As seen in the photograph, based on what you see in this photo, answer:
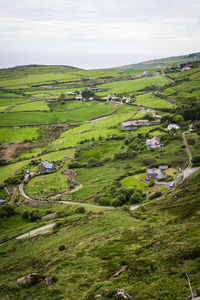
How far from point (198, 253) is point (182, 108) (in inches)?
4172

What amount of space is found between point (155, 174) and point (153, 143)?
27.8m

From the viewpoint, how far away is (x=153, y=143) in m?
92.8

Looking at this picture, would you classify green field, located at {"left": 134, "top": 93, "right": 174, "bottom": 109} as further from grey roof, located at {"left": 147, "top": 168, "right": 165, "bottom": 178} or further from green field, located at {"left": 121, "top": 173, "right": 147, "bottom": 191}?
green field, located at {"left": 121, "top": 173, "right": 147, "bottom": 191}

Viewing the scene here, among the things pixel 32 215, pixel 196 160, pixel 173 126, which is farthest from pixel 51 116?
pixel 196 160

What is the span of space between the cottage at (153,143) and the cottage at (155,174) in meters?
23.0

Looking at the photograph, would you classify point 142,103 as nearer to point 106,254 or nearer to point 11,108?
point 11,108

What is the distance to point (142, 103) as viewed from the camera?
152375mm

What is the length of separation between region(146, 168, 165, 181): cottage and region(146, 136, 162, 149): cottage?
23.0m

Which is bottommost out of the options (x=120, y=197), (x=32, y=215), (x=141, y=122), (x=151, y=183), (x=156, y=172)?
(x=32, y=215)

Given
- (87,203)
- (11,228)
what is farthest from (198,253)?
(11,228)

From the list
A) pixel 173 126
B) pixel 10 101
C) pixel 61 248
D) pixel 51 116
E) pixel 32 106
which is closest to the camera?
pixel 61 248

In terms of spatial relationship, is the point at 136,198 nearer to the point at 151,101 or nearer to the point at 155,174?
the point at 155,174

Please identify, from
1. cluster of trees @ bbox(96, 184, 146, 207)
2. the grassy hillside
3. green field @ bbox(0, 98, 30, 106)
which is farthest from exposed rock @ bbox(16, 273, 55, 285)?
green field @ bbox(0, 98, 30, 106)

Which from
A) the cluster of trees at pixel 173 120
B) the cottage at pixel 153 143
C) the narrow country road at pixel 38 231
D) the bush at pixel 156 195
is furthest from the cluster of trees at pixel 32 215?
the cluster of trees at pixel 173 120
